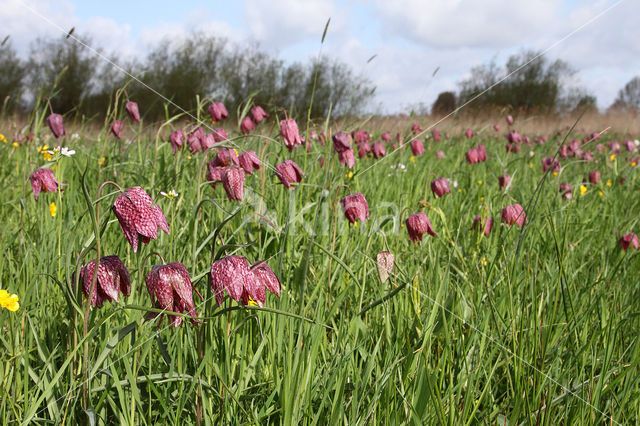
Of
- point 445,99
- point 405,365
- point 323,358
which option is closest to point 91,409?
point 323,358

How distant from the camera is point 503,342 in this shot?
1.24 meters

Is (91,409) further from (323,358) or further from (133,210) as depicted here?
(323,358)

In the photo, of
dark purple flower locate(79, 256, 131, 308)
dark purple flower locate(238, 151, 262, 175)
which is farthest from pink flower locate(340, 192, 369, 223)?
dark purple flower locate(79, 256, 131, 308)

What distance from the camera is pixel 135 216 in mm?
826

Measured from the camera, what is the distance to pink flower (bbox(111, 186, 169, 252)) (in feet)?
2.69

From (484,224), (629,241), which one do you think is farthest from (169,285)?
(629,241)

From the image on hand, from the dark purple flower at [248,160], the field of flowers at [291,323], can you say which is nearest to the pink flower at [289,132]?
the field of flowers at [291,323]

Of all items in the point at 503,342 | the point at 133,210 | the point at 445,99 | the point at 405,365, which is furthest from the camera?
the point at 445,99

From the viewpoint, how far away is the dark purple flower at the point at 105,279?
87 cm

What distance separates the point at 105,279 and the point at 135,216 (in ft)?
0.45

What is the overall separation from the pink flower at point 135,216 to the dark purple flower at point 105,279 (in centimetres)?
8

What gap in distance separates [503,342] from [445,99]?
48.2 ft

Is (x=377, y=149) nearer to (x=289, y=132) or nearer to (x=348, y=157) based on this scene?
(x=348, y=157)

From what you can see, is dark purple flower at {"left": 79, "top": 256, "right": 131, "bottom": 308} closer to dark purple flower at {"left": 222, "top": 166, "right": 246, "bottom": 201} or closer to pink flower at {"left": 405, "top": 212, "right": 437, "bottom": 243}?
dark purple flower at {"left": 222, "top": 166, "right": 246, "bottom": 201}
